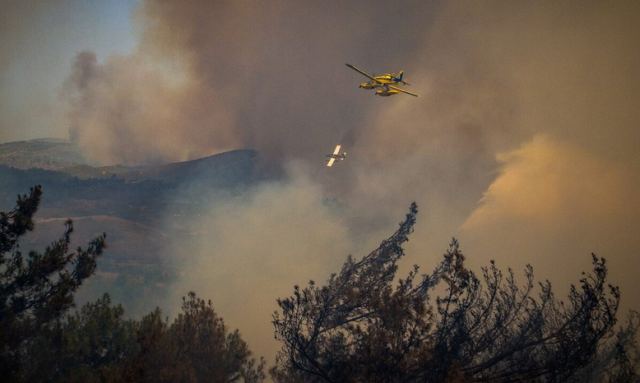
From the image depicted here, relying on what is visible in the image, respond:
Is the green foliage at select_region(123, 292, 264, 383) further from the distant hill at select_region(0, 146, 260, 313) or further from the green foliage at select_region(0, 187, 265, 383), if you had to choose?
the distant hill at select_region(0, 146, 260, 313)

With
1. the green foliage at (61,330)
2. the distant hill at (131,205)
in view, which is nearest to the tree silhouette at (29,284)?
the green foliage at (61,330)

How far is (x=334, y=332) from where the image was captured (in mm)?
20016

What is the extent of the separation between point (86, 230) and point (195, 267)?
136 feet

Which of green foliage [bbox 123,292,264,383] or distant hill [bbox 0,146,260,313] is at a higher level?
distant hill [bbox 0,146,260,313]

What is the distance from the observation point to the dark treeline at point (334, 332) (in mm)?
13008

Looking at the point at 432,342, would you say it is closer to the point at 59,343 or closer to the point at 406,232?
the point at 406,232

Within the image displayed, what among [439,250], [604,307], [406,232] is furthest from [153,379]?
[439,250]

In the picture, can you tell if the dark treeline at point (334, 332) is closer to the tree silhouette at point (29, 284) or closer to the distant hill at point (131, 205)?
the tree silhouette at point (29, 284)

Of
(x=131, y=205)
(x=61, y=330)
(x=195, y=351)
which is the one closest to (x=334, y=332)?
(x=195, y=351)

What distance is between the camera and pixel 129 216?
471 ft

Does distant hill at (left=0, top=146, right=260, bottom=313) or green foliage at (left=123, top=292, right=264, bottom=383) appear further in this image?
distant hill at (left=0, top=146, right=260, bottom=313)

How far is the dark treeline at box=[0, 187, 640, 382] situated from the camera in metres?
13.0

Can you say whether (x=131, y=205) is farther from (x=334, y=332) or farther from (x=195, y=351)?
(x=334, y=332)

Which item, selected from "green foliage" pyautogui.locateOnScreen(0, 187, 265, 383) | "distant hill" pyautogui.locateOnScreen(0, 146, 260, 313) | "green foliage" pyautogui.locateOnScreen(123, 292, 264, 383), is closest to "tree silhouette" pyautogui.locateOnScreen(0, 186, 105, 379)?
"green foliage" pyautogui.locateOnScreen(0, 187, 265, 383)
